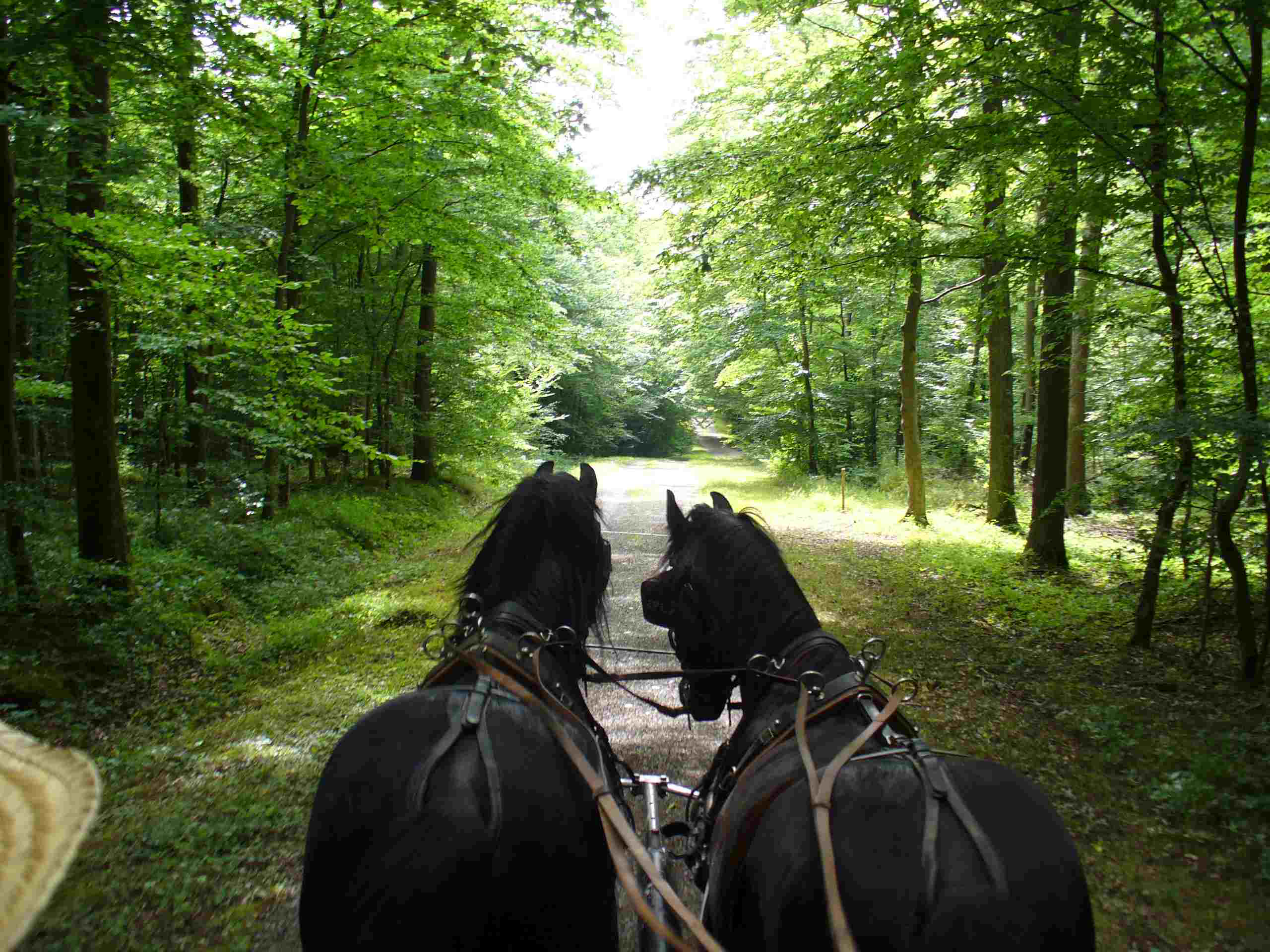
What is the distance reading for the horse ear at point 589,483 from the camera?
11.0 feet

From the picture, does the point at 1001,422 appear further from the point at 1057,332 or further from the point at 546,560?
the point at 546,560

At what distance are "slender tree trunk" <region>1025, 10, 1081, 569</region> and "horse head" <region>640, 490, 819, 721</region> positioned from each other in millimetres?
A: 4446

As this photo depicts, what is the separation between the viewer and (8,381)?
5.04 metres

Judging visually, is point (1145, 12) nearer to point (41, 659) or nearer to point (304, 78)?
point (304, 78)

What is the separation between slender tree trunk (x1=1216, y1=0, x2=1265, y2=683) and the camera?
13.3 feet

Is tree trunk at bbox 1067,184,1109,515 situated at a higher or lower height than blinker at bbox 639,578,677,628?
higher

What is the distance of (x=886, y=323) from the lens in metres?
18.7

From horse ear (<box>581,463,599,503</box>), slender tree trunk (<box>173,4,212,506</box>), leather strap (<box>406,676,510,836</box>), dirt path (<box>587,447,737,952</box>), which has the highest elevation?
slender tree trunk (<box>173,4,212,506</box>)

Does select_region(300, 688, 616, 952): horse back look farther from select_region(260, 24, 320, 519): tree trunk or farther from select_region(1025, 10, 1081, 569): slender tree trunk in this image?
select_region(260, 24, 320, 519): tree trunk

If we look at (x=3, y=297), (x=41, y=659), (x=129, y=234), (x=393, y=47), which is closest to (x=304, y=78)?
(x=393, y=47)

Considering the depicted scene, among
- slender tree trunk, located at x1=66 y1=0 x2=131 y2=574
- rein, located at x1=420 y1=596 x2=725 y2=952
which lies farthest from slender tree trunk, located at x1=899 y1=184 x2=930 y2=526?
rein, located at x1=420 y1=596 x2=725 y2=952

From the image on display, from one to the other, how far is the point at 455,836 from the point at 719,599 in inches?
56.4

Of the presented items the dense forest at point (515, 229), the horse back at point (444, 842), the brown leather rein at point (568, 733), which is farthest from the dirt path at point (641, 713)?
the dense forest at point (515, 229)

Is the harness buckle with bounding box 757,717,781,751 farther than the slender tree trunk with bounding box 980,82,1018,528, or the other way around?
the slender tree trunk with bounding box 980,82,1018,528
